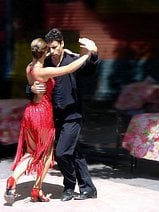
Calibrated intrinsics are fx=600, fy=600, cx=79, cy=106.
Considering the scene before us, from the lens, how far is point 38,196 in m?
6.45

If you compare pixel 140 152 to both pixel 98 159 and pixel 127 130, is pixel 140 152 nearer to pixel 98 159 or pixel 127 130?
pixel 127 130

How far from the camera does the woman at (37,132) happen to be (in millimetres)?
6227

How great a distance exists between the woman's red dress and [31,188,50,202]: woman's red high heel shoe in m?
0.19

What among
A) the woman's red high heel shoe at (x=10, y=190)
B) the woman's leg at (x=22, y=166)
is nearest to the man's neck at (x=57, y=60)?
the woman's leg at (x=22, y=166)

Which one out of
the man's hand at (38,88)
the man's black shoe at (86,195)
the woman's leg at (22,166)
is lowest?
the man's black shoe at (86,195)

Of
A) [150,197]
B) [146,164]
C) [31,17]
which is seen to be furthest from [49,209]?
[31,17]

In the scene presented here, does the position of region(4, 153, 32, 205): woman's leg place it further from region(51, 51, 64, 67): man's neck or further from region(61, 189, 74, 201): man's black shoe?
region(51, 51, 64, 67): man's neck

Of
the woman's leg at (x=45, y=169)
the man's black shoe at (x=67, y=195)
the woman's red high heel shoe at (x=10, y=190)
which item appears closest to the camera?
the woman's red high heel shoe at (x=10, y=190)

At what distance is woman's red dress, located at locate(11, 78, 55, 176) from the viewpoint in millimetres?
6281

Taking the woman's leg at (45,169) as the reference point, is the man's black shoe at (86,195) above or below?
below

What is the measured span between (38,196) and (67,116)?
0.92 m

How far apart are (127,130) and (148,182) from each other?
0.81m

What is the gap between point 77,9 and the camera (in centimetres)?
1548

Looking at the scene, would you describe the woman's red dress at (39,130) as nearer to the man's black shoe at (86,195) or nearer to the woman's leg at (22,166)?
the woman's leg at (22,166)
